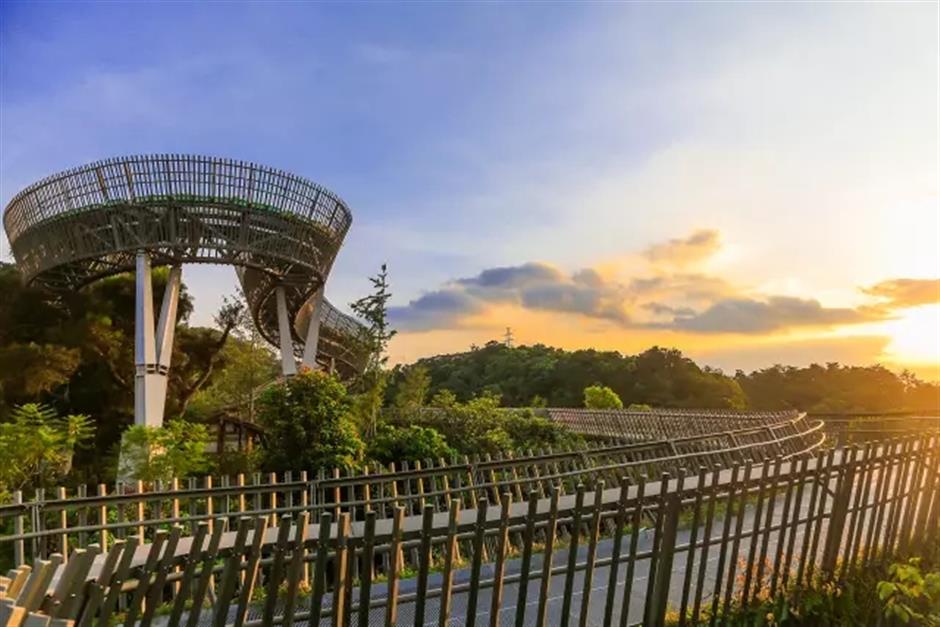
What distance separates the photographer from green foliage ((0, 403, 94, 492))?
9.12 metres

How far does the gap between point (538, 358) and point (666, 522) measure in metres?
42.6

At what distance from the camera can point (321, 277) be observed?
20766 millimetres

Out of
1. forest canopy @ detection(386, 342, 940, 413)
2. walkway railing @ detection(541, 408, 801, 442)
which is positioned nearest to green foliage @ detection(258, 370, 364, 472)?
walkway railing @ detection(541, 408, 801, 442)

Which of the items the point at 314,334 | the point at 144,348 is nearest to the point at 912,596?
the point at 144,348

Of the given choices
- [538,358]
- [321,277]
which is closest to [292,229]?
[321,277]

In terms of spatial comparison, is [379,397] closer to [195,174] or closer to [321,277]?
[321,277]

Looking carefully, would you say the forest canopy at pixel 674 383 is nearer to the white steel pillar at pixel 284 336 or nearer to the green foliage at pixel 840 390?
the green foliage at pixel 840 390

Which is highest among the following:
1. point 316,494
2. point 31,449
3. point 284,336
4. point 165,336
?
point 284,336

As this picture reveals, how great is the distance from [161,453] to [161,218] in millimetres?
8379

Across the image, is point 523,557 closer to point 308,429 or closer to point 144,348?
point 308,429

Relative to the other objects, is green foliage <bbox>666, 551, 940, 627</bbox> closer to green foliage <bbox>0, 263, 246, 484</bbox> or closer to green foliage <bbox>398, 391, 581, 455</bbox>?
green foliage <bbox>398, 391, 581, 455</bbox>

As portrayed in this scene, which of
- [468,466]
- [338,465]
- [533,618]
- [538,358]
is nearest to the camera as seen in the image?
[533,618]

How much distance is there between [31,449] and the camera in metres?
9.34

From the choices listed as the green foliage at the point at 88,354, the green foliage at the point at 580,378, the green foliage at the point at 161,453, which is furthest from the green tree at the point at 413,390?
the green foliage at the point at 161,453
